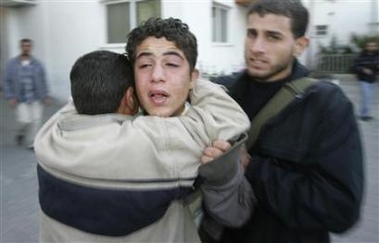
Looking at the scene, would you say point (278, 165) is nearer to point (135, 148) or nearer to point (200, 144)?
point (200, 144)

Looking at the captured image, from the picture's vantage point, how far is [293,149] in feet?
5.32


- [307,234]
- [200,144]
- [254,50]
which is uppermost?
[254,50]

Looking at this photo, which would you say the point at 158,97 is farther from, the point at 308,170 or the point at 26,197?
the point at 26,197

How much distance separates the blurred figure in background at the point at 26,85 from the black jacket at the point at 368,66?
651 cm

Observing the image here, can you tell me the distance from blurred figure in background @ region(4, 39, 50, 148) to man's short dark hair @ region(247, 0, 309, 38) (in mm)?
6303

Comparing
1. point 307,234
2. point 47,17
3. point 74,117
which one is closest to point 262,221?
point 307,234

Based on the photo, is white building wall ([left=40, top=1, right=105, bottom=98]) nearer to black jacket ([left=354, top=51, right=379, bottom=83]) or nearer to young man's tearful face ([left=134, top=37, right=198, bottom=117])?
black jacket ([left=354, top=51, right=379, bottom=83])

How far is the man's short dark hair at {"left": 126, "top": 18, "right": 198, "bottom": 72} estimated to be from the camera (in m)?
1.53

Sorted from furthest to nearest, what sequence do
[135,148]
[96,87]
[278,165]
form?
[278,165] < [96,87] < [135,148]

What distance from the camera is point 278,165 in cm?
167

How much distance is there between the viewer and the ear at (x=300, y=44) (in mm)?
1801

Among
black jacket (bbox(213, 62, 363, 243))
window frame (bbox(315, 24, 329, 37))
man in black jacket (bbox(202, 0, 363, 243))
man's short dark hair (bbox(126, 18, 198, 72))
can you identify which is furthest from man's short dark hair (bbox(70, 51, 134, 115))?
window frame (bbox(315, 24, 329, 37))

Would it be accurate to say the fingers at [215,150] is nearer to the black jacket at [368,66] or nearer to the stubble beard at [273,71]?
the stubble beard at [273,71]

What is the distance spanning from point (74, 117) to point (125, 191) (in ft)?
0.95
